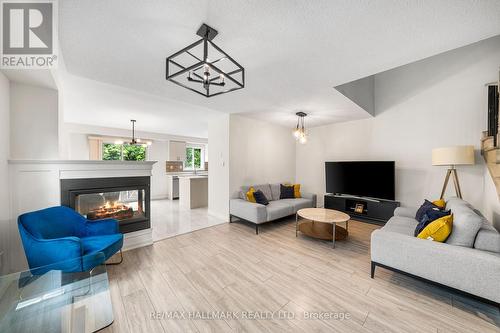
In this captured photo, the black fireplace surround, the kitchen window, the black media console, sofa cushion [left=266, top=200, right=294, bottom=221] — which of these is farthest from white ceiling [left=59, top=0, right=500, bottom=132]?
the kitchen window

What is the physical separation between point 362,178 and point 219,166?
3.37 m

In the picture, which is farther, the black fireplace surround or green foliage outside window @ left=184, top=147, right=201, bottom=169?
green foliage outside window @ left=184, top=147, right=201, bottom=169

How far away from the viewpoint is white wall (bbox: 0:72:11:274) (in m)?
1.92

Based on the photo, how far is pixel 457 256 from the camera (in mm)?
1657

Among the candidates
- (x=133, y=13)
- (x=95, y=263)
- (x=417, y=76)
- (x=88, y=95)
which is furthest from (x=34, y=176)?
(x=417, y=76)

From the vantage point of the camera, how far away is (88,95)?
10.3 ft

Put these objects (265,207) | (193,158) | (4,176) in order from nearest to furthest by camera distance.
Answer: (4,176) → (265,207) → (193,158)

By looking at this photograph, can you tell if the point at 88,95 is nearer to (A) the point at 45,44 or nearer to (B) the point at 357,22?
(A) the point at 45,44

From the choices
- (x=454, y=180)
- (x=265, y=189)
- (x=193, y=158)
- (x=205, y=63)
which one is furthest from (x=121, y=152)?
(x=454, y=180)

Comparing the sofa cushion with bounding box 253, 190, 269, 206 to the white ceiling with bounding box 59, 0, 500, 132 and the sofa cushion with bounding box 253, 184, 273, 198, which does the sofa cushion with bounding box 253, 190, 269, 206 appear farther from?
the white ceiling with bounding box 59, 0, 500, 132

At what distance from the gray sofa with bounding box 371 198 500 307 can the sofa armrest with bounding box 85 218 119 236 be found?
10.5 feet

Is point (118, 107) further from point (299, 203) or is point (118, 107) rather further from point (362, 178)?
point (362, 178)

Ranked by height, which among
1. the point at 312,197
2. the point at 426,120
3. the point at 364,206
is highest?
the point at 426,120

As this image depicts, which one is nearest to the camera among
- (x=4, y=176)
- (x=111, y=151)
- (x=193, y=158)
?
(x=4, y=176)
